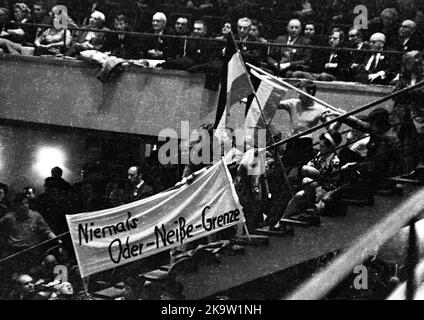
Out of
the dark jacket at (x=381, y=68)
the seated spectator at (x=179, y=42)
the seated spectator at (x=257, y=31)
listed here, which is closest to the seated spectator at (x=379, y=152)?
the dark jacket at (x=381, y=68)

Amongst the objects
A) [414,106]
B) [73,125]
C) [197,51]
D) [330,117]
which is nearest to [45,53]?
[73,125]

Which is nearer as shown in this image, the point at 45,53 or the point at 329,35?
the point at 329,35

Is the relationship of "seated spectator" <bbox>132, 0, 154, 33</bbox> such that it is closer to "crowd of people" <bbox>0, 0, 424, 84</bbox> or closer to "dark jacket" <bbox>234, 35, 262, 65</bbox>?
"crowd of people" <bbox>0, 0, 424, 84</bbox>

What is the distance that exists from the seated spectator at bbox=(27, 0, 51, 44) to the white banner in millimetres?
5562

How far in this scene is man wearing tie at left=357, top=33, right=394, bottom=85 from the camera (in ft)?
50.4

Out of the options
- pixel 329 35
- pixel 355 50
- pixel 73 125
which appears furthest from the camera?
pixel 73 125

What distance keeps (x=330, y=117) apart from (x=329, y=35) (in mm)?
2800

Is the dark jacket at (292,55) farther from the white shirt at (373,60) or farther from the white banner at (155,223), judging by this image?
the white banner at (155,223)

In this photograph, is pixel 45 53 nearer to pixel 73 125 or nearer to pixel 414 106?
pixel 73 125

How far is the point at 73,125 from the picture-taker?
1775 centimetres

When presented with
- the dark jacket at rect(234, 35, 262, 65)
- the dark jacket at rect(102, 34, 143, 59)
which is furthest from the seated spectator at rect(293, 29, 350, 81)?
the dark jacket at rect(102, 34, 143, 59)

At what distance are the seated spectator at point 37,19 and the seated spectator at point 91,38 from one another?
29.4 inches

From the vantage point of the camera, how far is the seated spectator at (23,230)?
1591cm

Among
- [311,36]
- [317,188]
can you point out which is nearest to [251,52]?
[311,36]
